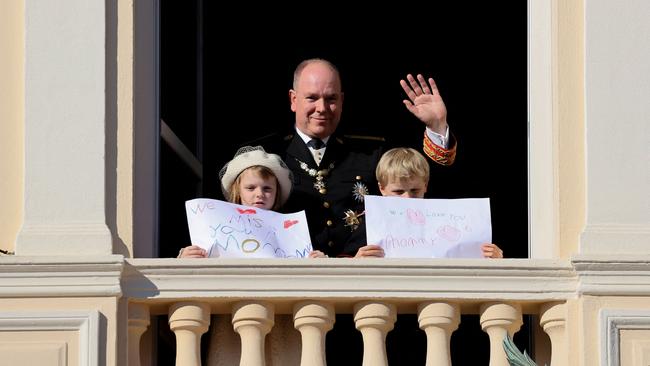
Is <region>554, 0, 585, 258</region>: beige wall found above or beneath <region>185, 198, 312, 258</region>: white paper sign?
above

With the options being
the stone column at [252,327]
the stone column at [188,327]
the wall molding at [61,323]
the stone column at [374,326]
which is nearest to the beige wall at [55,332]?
the wall molding at [61,323]

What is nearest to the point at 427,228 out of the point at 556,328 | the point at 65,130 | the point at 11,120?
the point at 556,328

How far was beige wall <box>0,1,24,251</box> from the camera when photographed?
10.6 m

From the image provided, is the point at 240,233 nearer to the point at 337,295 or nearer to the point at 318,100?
the point at 337,295

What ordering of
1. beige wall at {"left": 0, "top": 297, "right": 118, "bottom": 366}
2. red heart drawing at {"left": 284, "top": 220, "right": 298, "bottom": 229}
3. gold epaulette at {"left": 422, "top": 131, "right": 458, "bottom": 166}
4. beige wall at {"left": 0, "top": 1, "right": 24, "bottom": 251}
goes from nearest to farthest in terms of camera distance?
beige wall at {"left": 0, "top": 297, "right": 118, "bottom": 366} → beige wall at {"left": 0, "top": 1, "right": 24, "bottom": 251} → red heart drawing at {"left": 284, "top": 220, "right": 298, "bottom": 229} → gold epaulette at {"left": 422, "top": 131, "right": 458, "bottom": 166}

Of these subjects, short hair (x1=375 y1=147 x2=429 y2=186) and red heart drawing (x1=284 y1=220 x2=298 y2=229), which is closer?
red heart drawing (x1=284 y1=220 x2=298 y2=229)

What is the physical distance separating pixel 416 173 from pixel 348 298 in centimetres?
80

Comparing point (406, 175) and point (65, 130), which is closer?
point (65, 130)

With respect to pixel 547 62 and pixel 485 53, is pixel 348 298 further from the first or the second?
pixel 485 53

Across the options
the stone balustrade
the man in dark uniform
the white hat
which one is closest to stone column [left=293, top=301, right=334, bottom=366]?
the stone balustrade

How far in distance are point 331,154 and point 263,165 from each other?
0.73 metres

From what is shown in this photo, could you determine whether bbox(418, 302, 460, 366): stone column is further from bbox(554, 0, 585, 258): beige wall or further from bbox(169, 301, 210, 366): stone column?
bbox(169, 301, 210, 366): stone column

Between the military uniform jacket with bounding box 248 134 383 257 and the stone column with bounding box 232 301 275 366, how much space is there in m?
0.76

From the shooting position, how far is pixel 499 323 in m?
10.4
